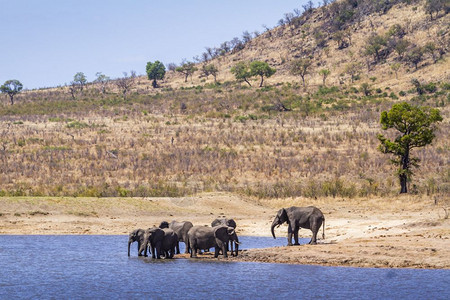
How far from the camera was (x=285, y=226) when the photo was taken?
38875mm

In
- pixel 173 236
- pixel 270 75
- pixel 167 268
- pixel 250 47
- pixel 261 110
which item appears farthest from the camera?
pixel 250 47

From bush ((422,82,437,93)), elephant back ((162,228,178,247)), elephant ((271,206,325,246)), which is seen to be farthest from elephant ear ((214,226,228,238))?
bush ((422,82,437,93))

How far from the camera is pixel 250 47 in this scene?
166250 mm

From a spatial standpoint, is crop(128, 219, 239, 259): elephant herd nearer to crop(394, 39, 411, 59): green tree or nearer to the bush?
the bush

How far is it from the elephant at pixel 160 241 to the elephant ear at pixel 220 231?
203cm

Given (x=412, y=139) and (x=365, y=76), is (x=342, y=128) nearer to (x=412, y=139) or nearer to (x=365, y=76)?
(x=412, y=139)

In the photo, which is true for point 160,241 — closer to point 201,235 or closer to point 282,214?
point 201,235

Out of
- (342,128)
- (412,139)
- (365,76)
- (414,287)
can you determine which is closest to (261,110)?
(342,128)

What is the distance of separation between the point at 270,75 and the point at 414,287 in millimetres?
110881

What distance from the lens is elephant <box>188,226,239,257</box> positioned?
2703 centimetres

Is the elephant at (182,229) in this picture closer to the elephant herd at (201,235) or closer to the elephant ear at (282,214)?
the elephant herd at (201,235)

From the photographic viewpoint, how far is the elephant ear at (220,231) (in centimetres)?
2692

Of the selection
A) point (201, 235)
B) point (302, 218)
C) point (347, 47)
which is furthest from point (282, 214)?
point (347, 47)

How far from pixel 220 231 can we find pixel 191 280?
4681 mm
